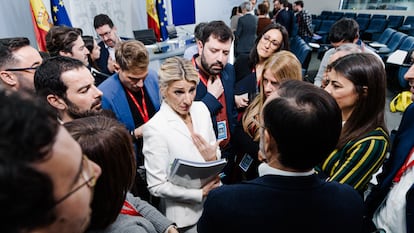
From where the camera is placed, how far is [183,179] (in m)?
1.28

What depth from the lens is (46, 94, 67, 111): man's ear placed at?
1.45 m

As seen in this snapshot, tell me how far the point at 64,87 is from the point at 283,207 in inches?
52.5

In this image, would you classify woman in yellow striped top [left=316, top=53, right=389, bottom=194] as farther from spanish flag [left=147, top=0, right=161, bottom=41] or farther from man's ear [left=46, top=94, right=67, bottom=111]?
spanish flag [left=147, top=0, right=161, bottom=41]

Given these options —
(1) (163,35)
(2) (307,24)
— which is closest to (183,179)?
(1) (163,35)

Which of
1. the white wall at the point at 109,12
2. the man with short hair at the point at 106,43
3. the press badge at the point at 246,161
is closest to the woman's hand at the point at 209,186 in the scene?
the press badge at the point at 246,161

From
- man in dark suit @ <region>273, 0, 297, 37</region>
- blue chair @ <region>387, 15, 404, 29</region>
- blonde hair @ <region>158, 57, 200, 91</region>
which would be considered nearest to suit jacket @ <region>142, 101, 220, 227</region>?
blonde hair @ <region>158, 57, 200, 91</region>

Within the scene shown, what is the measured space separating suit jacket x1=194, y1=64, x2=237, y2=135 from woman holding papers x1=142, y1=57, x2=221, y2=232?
9.2 inches

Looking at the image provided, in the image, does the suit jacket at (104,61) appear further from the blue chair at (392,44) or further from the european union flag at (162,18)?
the blue chair at (392,44)

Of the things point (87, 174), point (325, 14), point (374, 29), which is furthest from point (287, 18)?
point (87, 174)

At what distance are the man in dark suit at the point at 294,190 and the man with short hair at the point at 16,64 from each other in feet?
5.21

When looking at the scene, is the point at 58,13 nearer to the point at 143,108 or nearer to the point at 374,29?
the point at 143,108

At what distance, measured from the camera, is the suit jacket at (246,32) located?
509 cm

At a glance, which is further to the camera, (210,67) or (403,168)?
(210,67)

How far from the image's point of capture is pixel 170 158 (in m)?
1.34
